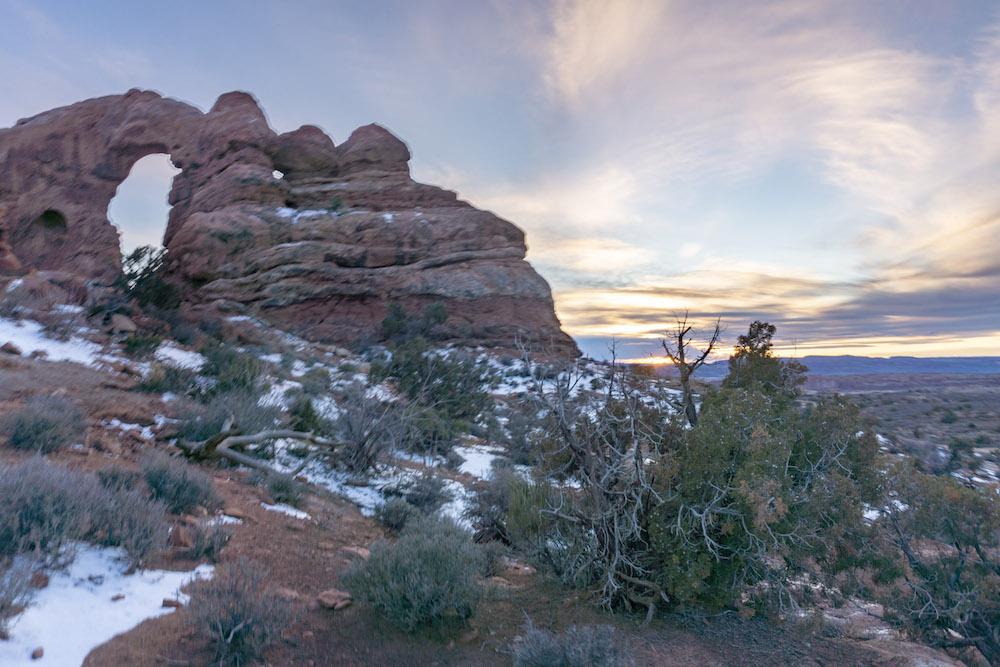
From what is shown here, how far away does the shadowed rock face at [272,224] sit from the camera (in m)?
32.3

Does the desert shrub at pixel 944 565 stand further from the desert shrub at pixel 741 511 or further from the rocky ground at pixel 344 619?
the desert shrub at pixel 741 511

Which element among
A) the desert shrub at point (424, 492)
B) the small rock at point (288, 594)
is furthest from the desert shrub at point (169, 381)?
the small rock at point (288, 594)

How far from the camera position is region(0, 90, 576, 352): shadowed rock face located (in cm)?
3234

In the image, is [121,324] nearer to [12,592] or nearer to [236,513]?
[236,513]

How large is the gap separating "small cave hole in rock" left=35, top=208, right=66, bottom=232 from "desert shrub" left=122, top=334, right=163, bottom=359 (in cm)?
3155

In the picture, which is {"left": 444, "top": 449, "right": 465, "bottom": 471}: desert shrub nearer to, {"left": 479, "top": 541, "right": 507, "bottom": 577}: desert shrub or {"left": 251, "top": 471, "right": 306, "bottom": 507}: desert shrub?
{"left": 251, "top": 471, "right": 306, "bottom": 507}: desert shrub

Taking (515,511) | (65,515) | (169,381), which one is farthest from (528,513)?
(169,381)

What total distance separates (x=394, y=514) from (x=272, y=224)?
30.7 m

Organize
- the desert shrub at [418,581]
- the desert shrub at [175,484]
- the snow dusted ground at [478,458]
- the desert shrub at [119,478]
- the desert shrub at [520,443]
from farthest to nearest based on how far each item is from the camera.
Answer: the desert shrub at [520,443] < the snow dusted ground at [478,458] < the desert shrub at [175,484] < the desert shrub at [119,478] < the desert shrub at [418,581]

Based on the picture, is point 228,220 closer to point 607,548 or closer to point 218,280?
point 218,280

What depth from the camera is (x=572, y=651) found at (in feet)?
10.8

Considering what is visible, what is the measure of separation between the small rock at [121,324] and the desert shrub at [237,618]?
11953mm

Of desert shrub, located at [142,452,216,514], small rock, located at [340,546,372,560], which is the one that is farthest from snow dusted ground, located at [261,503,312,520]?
small rock, located at [340,546,372,560]

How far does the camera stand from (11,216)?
1344 inches
